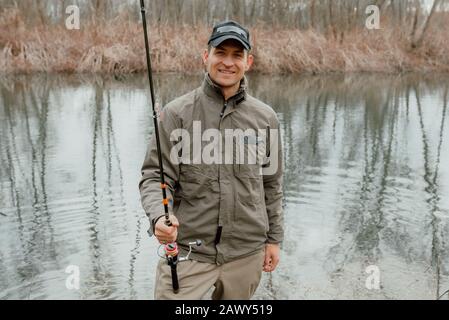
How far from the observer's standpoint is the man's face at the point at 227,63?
7.75 ft

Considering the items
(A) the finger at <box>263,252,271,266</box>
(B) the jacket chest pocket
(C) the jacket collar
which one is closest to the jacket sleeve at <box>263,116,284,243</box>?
(A) the finger at <box>263,252,271,266</box>

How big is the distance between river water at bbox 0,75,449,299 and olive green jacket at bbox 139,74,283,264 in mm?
1441

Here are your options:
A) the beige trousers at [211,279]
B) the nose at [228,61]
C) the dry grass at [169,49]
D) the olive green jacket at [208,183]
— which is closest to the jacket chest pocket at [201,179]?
the olive green jacket at [208,183]

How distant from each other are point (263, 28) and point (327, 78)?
4250 millimetres

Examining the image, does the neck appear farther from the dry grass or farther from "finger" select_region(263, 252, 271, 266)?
the dry grass

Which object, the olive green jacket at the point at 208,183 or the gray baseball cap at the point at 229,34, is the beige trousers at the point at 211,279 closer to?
the olive green jacket at the point at 208,183

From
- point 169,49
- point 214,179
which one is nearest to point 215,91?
point 214,179

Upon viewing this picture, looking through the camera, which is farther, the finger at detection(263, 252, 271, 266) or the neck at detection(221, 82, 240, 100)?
the finger at detection(263, 252, 271, 266)

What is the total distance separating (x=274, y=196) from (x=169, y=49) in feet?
56.5

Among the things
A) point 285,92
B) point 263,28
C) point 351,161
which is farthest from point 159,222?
point 263,28

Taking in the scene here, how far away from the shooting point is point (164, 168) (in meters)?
2.33

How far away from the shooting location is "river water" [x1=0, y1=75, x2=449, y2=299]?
12.7ft

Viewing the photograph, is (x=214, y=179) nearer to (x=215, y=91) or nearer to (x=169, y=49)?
(x=215, y=91)
